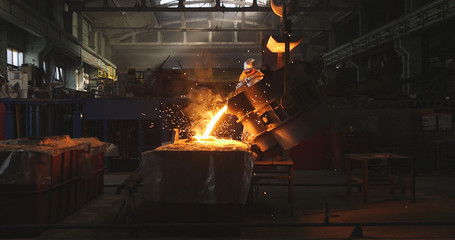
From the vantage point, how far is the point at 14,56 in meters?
13.9

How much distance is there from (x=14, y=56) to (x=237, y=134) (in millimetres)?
9741

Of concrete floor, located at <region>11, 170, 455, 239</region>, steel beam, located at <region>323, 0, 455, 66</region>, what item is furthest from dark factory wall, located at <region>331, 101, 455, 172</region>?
steel beam, located at <region>323, 0, 455, 66</region>

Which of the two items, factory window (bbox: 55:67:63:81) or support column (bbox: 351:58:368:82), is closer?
factory window (bbox: 55:67:63:81)

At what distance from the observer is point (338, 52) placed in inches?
810

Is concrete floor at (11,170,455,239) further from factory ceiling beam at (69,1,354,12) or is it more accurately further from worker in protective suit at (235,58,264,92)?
factory ceiling beam at (69,1,354,12)

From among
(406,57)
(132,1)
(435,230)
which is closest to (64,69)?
(132,1)

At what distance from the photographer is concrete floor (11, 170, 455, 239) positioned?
14.4 ft

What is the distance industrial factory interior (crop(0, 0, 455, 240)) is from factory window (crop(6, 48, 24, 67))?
3.2 inches

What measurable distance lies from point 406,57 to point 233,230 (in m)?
12.9

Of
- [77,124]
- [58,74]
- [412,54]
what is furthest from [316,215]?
[58,74]

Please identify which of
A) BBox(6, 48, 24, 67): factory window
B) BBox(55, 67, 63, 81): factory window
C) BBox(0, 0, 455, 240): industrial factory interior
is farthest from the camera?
BBox(55, 67, 63, 81): factory window

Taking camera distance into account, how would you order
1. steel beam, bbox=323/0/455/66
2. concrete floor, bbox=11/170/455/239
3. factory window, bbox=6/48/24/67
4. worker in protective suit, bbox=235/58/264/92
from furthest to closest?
factory window, bbox=6/48/24/67 → steel beam, bbox=323/0/455/66 → worker in protective suit, bbox=235/58/264/92 → concrete floor, bbox=11/170/455/239

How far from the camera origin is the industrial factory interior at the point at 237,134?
4.20 meters

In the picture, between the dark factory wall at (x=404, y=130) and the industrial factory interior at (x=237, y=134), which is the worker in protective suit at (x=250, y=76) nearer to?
the industrial factory interior at (x=237, y=134)
